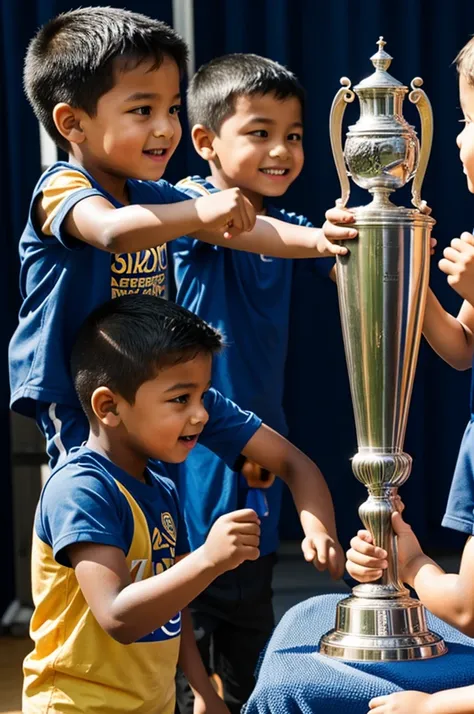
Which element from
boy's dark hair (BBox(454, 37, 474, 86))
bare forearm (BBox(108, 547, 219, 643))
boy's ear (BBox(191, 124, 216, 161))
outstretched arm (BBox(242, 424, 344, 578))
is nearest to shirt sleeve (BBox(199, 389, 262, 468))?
outstretched arm (BBox(242, 424, 344, 578))

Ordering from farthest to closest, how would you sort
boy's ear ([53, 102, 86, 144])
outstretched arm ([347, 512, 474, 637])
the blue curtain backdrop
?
the blue curtain backdrop, boy's ear ([53, 102, 86, 144]), outstretched arm ([347, 512, 474, 637])

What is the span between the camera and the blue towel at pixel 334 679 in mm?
1373

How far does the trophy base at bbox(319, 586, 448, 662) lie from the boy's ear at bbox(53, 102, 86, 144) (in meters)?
0.83

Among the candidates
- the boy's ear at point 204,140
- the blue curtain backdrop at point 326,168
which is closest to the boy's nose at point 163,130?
the boy's ear at point 204,140

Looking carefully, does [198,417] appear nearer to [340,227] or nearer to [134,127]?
[340,227]

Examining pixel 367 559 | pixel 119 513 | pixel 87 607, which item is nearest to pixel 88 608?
pixel 87 607

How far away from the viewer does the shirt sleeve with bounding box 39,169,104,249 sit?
186 centimetres

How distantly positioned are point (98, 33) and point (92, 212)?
1.20 feet

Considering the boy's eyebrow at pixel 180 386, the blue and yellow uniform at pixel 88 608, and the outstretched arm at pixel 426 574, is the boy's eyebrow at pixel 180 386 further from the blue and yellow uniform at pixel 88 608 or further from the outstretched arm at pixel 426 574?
the outstretched arm at pixel 426 574

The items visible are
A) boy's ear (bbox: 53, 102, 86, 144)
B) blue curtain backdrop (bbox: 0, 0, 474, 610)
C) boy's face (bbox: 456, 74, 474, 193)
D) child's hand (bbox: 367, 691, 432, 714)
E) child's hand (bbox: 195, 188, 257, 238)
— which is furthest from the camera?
blue curtain backdrop (bbox: 0, 0, 474, 610)

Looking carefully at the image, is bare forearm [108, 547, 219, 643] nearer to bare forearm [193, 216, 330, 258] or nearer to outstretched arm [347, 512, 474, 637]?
outstretched arm [347, 512, 474, 637]

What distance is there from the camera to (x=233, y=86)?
2609 millimetres

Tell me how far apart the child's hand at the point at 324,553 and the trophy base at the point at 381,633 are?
4.6 inches

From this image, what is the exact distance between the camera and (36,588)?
183 cm
